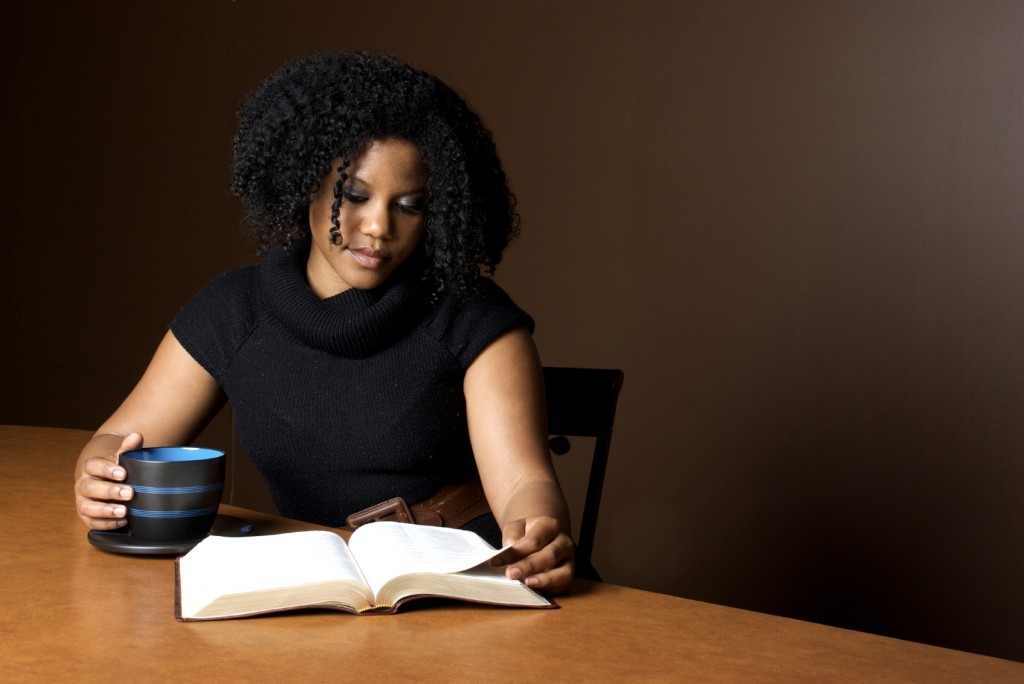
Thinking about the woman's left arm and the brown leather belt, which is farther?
the brown leather belt

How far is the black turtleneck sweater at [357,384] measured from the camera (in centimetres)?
154

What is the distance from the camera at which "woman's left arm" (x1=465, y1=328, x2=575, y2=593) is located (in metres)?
1.32

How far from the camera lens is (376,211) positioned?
146 centimetres

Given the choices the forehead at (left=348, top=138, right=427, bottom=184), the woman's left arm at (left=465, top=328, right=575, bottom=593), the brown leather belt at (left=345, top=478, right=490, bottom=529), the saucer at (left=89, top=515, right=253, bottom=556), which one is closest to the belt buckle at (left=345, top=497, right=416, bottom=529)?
the brown leather belt at (left=345, top=478, right=490, bottom=529)

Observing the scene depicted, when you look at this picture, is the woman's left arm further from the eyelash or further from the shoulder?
the eyelash

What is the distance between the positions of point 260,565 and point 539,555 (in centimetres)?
26

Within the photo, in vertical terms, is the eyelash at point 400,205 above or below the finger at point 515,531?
above

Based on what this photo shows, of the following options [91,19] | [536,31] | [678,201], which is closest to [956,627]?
[678,201]

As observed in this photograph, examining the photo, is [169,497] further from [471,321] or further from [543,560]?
[471,321]

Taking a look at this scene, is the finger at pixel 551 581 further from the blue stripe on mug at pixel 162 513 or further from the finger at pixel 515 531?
the blue stripe on mug at pixel 162 513

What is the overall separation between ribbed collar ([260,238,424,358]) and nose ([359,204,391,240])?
0.11 meters

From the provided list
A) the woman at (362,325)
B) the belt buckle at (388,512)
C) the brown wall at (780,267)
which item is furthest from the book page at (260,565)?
the brown wall at (780,267)

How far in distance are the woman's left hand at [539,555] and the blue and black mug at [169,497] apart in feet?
1.03

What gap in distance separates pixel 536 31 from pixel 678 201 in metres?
0.75
